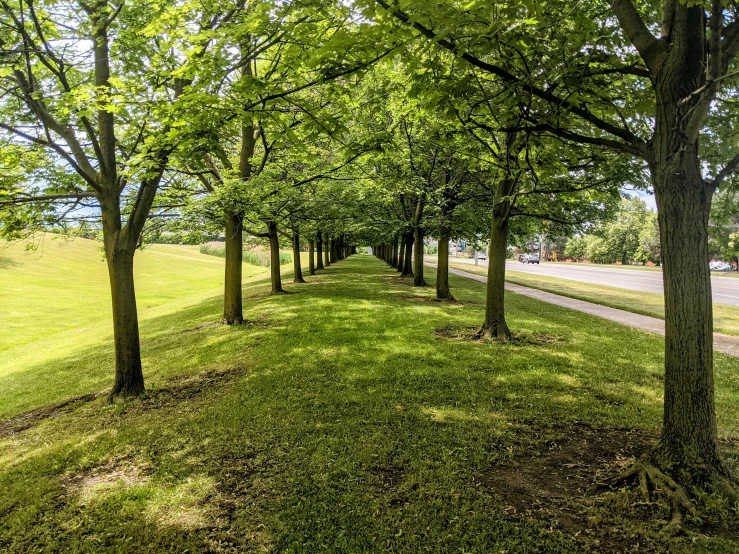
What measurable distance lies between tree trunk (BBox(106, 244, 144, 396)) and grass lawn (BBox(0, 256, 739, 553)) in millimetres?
342

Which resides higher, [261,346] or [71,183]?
[71,183]

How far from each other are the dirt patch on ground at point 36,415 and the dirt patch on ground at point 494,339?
23.2 feet

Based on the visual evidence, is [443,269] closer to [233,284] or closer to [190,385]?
[233,284]

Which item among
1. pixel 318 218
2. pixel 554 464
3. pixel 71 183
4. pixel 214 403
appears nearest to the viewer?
pixel 554 464

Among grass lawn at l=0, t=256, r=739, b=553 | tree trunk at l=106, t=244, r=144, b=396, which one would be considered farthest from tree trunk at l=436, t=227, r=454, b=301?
tree trunk at l=106, t=244, r=144, b=396

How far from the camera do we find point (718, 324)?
474 inches

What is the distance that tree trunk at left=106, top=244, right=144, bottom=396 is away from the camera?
21.6ft

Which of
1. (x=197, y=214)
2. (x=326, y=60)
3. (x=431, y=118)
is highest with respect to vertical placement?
(x=431, y=118)

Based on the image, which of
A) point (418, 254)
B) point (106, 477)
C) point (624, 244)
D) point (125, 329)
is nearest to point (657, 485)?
point (106, 477)

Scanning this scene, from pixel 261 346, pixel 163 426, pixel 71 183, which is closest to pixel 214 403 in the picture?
pixel 163 426

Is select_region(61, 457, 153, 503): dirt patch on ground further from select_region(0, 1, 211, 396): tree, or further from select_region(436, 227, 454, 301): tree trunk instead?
select_region(436, 227, 454, 301): tree trunk

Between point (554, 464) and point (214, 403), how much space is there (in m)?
4.58

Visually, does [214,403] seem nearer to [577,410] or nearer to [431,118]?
[577,410]

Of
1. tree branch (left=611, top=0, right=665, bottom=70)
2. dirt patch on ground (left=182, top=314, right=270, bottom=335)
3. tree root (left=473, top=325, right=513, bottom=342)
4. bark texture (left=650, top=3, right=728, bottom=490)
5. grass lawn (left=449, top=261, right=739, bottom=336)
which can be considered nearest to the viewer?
bark texture (left=650, top=3, right=728, bottom=490)
